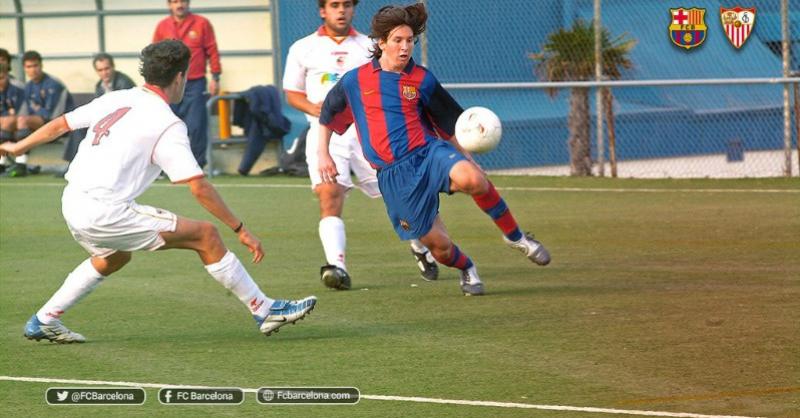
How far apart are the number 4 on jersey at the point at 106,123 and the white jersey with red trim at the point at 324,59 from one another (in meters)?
3.38

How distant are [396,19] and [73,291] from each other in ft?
8.01

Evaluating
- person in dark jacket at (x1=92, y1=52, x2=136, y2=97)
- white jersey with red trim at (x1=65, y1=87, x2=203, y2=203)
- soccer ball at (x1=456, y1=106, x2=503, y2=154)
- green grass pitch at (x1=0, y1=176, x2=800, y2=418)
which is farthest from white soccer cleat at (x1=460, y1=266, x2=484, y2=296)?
person in dark jacket at (x1=92, y1=52, x2=136, y2=97)

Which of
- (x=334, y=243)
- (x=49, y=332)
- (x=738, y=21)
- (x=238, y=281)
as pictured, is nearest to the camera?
(x=238, y=281)

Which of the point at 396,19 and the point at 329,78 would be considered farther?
the point at 329,78

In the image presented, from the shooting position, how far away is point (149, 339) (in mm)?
8227

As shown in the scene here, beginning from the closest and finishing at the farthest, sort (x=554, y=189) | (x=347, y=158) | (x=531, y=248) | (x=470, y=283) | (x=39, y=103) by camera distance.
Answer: (x=531, y=248) → (x=470, y=283) → (x=347, y=158) → (x=554, y=189) → (x=39, y=103)

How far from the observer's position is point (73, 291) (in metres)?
7.96

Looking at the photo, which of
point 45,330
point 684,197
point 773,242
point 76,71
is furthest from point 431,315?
point 76,71

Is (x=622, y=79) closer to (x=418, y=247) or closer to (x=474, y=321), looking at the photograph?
(x=418, y=247)

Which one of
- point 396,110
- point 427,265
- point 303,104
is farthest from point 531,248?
point 303,104

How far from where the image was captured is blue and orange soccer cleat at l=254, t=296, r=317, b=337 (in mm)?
7984

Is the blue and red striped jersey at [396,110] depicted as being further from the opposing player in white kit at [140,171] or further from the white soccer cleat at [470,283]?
the opposing player in white kit at [140,171]

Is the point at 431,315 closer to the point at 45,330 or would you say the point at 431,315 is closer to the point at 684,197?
the point at 45,330

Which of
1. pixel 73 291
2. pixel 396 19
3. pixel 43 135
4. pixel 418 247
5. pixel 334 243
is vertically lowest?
pixel 418 247
